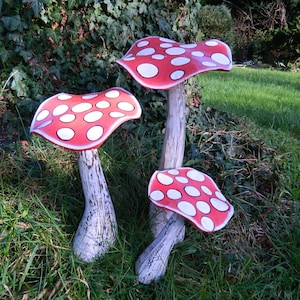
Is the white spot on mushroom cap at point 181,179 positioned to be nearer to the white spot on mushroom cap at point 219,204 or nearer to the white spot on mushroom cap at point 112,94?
the white spot on mushroom cap at point 219,204

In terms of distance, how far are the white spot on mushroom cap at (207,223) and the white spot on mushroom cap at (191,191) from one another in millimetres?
128

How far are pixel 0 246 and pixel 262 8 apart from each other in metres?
13.4

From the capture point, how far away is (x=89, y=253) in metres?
2.04

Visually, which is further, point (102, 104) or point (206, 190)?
point (206, 190)

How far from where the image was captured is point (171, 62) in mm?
1814

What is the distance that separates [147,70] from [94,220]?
0.75 metres

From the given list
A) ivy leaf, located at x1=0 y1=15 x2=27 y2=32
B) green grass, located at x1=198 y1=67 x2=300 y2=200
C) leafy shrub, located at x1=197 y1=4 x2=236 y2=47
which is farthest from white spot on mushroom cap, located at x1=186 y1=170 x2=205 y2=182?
leafy shrub, located at x1=197 y1=4 x2=236 y2=47

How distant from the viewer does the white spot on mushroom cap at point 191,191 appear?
1889 millimetres

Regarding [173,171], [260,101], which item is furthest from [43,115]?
[260,101]

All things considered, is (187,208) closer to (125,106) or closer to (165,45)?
(125,106)

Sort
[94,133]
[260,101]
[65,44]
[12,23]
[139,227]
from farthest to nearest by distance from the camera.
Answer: [260,101], [65,44], [12,23], [139,227], [94,133]

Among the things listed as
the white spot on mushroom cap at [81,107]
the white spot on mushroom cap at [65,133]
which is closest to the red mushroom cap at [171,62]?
the white spot on mushroom cap at [81,107]

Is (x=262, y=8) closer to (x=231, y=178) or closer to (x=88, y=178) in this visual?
(x=231, y=178)

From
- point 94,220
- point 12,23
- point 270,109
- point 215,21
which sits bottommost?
point 215,21
